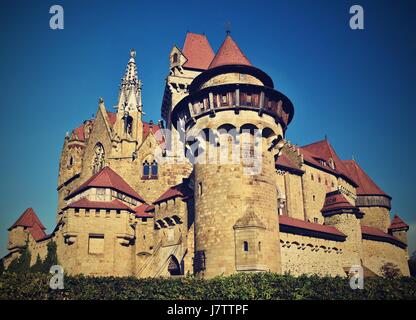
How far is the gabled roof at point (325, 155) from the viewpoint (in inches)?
1917

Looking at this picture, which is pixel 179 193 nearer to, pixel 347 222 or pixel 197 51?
pixel 347 222

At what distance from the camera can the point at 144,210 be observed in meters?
39.4

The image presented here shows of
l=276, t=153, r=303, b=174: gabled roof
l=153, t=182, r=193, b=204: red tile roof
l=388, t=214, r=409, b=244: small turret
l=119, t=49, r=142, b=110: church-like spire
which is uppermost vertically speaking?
l=119, t=49, r=142, b=110: church-like spire

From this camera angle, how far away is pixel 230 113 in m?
28.1

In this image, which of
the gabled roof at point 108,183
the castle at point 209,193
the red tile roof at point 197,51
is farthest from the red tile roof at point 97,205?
the red tile roof at point 197,51

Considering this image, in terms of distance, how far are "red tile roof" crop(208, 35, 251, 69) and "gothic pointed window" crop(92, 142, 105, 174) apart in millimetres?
20949

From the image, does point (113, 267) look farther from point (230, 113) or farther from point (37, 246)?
point (230, 113)

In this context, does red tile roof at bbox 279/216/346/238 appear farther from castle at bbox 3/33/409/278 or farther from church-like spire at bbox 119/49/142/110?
church-like spire at bbox 119/49/142/110

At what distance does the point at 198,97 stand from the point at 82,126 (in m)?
31.6

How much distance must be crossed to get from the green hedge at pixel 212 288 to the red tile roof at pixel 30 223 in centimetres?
2575

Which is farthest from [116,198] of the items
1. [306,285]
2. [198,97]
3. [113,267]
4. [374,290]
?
[374,290]

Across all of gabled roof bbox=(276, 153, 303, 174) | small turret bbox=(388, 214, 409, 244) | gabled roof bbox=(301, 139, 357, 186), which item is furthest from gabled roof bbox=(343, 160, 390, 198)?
gabled roof bbox=(276, 153, 303, 174)

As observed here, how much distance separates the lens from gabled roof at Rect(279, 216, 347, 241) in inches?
1315

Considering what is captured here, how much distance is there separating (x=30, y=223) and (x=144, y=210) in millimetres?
16892
